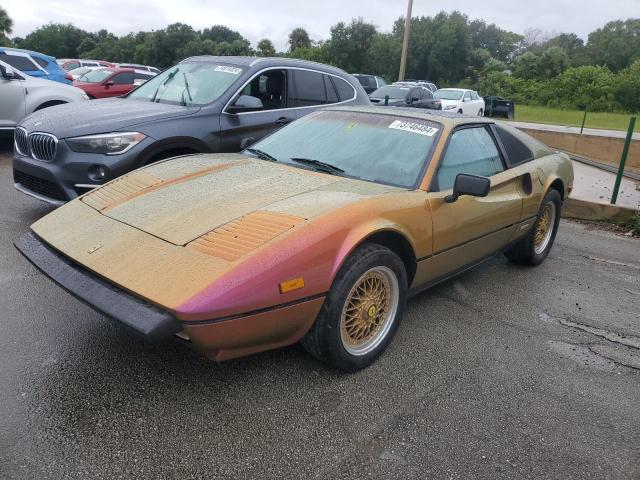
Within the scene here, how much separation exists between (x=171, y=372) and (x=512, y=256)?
338 cm

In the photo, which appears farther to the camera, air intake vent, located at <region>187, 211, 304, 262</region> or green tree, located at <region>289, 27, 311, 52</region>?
green tree, located at <region>289, 27, 311, 52</region>

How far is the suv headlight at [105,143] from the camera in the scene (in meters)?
4.47

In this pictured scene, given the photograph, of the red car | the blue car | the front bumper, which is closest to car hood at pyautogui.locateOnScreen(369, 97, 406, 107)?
the red car

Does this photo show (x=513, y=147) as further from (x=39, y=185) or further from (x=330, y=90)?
(x=39, y=185)

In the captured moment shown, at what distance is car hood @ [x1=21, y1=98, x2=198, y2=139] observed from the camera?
456 cm

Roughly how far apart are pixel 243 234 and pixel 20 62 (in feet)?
37.3

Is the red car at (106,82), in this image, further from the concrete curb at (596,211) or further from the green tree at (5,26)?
the green tree at (5,26)

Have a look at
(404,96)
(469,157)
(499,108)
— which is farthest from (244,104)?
(499,108)

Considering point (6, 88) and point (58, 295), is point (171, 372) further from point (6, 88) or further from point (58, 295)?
point (6, 88)

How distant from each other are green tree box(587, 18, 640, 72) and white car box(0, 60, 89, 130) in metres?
56.2

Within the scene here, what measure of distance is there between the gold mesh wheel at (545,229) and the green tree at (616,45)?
55.6m

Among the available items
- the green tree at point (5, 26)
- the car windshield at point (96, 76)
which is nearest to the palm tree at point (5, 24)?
the green tree at point (5, 26)

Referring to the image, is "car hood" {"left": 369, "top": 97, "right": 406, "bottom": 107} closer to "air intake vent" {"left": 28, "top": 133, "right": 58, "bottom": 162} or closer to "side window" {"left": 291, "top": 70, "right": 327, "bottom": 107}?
"side window" {"left": 291, "top": 70, "right": 327, "bottom": 107}

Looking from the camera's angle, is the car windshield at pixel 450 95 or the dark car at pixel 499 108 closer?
the car windshield at pixel 450 95
